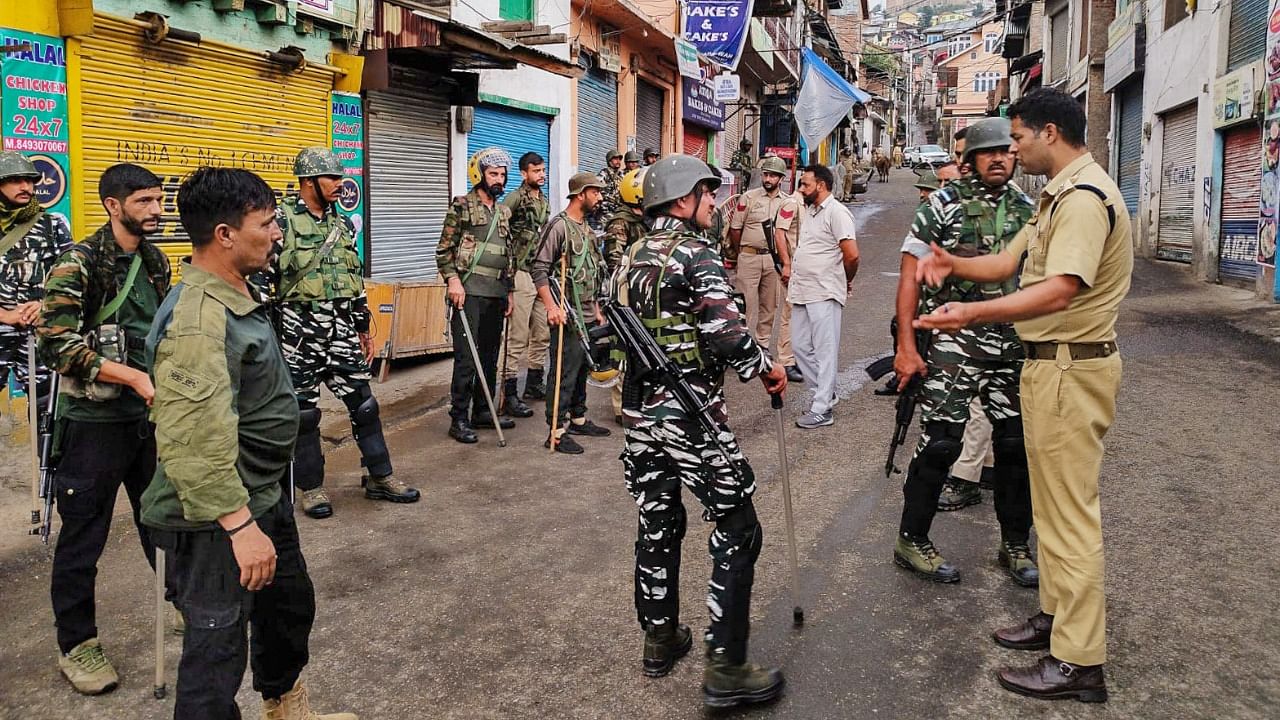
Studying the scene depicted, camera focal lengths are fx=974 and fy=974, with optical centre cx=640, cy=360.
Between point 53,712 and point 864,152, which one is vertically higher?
point 864,152

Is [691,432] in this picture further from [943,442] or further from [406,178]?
[406,178]

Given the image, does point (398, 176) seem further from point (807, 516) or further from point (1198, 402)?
point (1198, 402)

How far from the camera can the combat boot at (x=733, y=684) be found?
334cm

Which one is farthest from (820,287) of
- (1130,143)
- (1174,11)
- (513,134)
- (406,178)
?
(1130,143)

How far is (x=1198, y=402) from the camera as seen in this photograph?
7898mm

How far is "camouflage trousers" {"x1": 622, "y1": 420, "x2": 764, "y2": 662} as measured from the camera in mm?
3416

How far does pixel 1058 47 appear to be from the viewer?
3225 centimetres

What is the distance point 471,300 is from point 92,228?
283 centimetres

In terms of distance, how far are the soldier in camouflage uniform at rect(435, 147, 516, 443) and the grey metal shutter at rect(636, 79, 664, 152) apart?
1200cm

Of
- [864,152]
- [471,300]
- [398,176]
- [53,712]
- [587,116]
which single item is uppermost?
[864,152]

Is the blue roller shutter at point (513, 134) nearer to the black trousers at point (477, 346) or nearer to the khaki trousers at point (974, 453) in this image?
the black trousers at point (477, 346)

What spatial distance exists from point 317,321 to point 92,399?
78.2 inches

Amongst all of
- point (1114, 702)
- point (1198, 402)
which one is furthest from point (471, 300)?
point (1198, 402)

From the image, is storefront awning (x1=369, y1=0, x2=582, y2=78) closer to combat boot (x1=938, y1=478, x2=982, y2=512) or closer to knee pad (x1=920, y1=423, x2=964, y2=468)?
combat boot (x1=938, y1=478, x2=982, y2=512)
